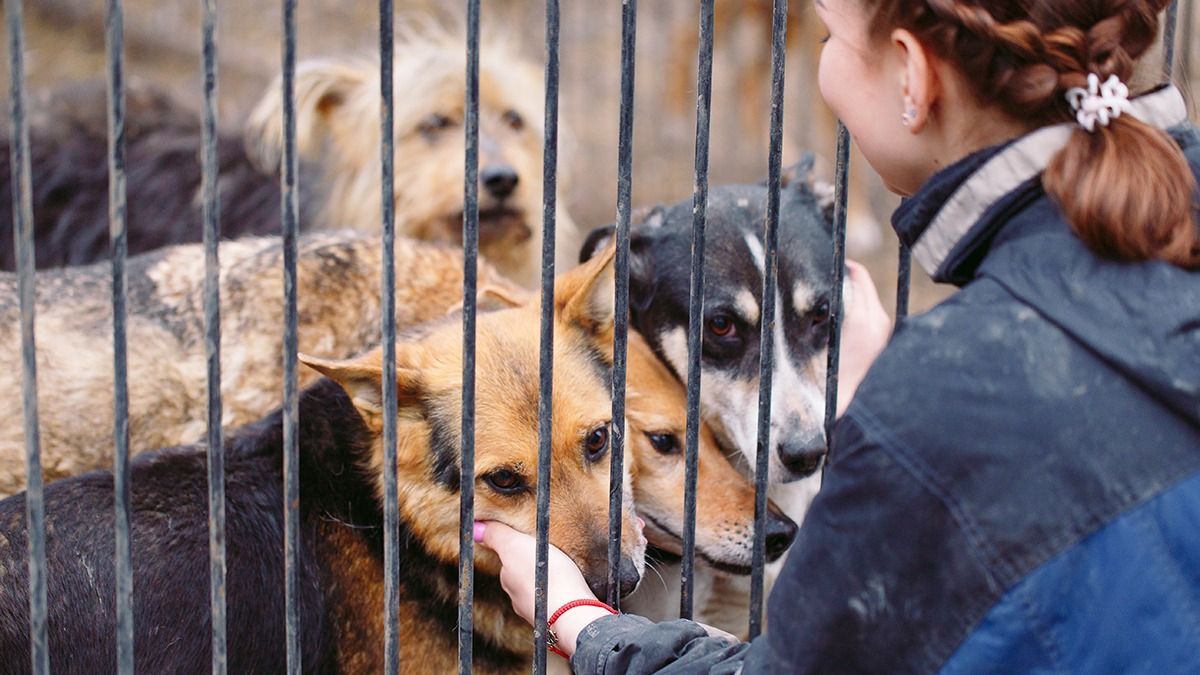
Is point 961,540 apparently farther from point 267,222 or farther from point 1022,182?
point 267,222

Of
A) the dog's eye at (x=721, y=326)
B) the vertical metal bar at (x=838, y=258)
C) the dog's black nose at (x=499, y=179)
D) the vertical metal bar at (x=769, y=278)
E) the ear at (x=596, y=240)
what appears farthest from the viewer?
the dog's black nose at (x=499, y=179)

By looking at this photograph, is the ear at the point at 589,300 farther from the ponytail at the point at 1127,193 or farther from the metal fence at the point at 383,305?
the ponytail at the point at 1127,193

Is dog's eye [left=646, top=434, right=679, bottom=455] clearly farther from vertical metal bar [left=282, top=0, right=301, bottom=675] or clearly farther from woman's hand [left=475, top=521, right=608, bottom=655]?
vertical metal bar [left=282, top=0, right=301, bottom=675]

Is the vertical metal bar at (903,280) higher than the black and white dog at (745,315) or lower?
higher

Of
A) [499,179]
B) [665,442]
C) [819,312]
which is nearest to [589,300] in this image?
[665,442]

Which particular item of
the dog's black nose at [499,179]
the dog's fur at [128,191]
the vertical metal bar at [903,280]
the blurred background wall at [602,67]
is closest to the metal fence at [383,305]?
the vertical metal bar at [903,280]

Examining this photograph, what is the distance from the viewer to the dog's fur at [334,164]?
18.8 ft

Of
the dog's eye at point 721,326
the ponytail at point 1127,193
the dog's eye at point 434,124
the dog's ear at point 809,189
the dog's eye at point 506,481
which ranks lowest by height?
the dog's eye at point 506,481

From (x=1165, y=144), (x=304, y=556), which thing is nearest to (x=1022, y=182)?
(x=1165, y=144)

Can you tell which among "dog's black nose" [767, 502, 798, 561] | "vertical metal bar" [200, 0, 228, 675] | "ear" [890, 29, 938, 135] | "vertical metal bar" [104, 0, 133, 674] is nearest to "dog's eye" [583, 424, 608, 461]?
"dog's black nose" [767, 502, 798, 561]

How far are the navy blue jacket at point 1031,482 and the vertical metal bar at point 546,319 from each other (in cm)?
80

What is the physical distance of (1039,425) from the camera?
1660 mm

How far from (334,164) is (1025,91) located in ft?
15.6

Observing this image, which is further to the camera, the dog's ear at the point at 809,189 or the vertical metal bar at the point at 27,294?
the dog's ear at the point at 809,189
